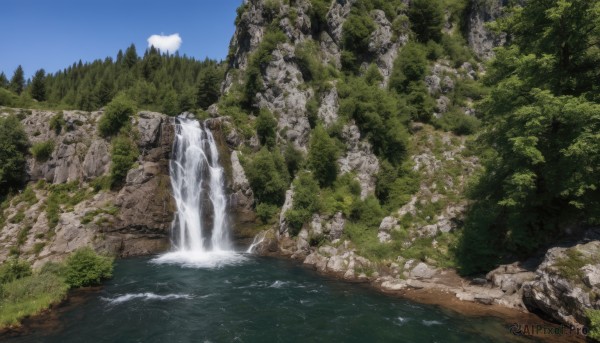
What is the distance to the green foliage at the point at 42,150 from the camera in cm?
4100

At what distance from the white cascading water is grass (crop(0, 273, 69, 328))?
501 inches

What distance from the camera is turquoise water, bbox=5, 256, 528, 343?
58.7ft

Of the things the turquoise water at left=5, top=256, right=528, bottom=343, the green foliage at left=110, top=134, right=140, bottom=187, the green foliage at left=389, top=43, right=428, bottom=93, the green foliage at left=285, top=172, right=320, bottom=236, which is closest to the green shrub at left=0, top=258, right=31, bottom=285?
the turquoise water at left=5, top=256, right=528, bottom=343

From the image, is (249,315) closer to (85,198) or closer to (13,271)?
(13,271)

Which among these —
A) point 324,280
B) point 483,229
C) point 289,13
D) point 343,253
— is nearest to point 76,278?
point 324,280

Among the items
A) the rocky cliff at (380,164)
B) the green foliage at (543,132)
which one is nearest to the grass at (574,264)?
the rocky cliff at (380,164)

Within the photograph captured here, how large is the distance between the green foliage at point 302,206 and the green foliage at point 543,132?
16.1m

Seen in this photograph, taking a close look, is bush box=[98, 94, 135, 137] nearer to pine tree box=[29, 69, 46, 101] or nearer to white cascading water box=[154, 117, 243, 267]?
white cascading water box=[154, 117, 243, 267]

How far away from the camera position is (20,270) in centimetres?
2470

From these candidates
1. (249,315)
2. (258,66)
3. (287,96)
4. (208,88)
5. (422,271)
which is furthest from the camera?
(208,88)

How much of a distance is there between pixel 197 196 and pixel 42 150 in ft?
64.2

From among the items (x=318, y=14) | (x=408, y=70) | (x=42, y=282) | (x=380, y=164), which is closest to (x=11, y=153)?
(x=42, y=282)

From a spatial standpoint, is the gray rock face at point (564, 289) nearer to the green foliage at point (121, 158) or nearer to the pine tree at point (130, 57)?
the green foliage at point (121, 158)

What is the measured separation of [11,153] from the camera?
1545 inches
